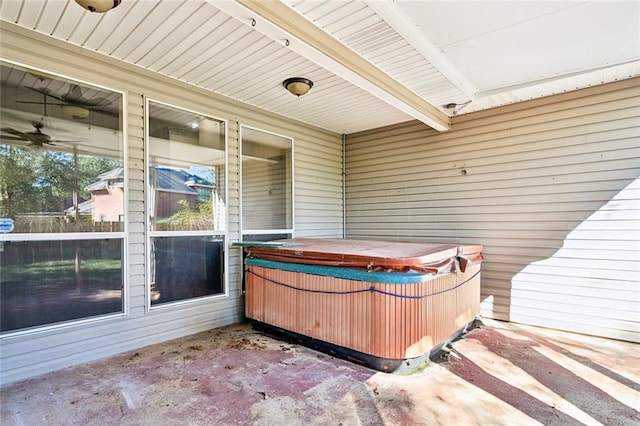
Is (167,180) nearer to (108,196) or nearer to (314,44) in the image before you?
(108,196)

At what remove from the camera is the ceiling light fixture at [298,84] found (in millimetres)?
3754

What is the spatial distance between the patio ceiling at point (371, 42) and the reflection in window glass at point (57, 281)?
76.0 inches

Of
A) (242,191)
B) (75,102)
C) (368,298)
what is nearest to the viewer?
(368,298)

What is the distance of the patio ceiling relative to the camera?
8.16 feet

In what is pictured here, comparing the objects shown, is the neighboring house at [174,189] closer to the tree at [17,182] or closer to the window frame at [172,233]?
the window frame at [172,233]

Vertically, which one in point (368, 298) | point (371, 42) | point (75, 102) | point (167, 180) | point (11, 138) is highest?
point (371, 42)

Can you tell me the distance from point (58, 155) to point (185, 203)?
130 cm

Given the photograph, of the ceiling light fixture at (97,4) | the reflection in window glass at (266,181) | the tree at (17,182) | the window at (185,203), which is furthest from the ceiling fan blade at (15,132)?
the reflection in window glass at (266,181)

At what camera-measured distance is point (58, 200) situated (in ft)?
10.1

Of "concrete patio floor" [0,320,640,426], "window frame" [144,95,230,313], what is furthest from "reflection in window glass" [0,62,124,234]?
"concrete patio floor" [0,320,640,426]

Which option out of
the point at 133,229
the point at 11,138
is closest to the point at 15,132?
the point at 11,138

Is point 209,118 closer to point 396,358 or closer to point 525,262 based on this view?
point 396,358

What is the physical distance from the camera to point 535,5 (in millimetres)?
2441

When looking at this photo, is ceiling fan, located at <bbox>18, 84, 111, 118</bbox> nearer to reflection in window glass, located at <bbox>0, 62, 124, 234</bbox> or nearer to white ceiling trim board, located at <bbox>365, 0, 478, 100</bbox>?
reflection in window glass, located at <bbox>0, 62, 124, 234</bbox>
